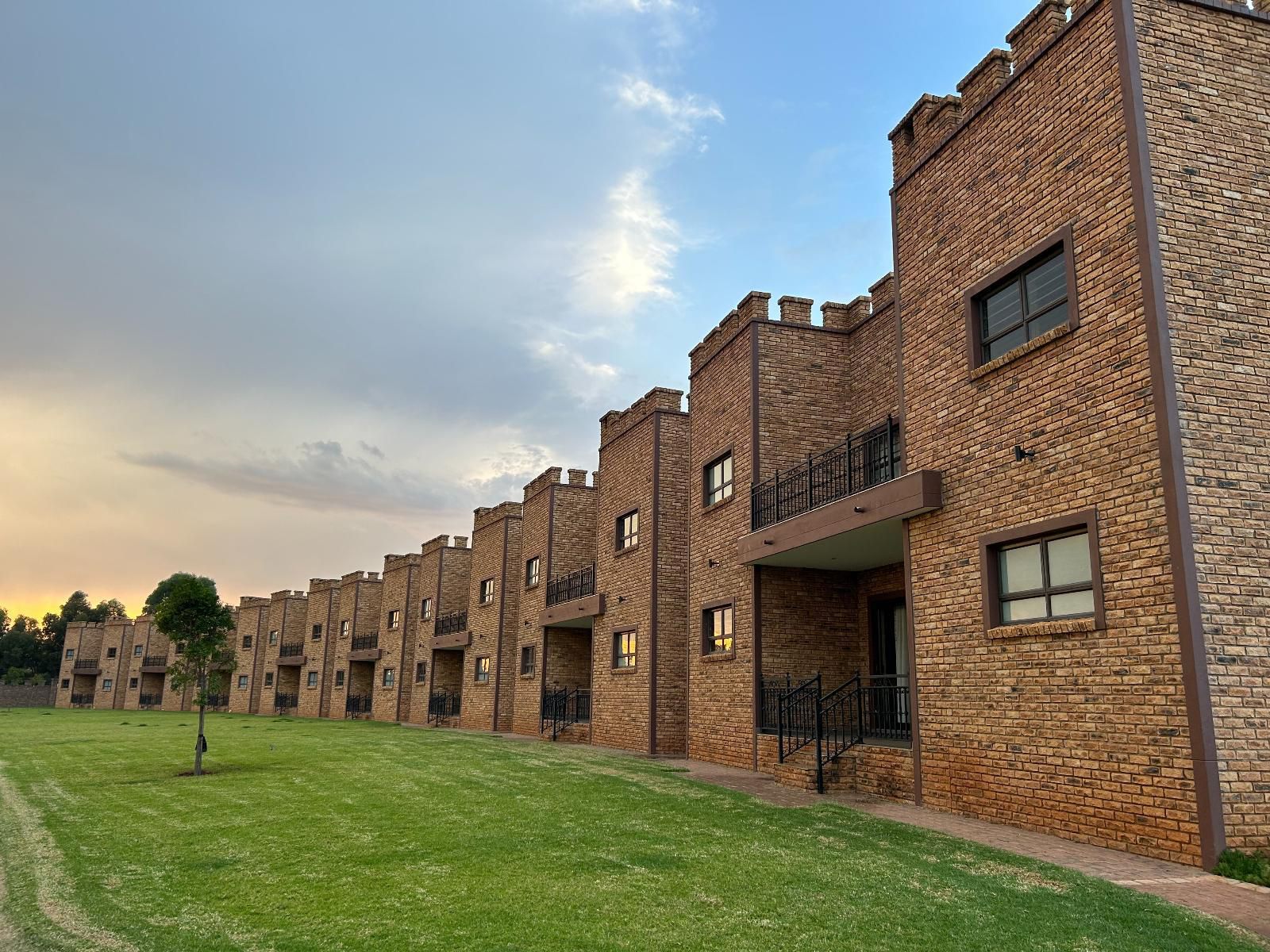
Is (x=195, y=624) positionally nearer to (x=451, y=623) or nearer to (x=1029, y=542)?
(x=1029, y=542)

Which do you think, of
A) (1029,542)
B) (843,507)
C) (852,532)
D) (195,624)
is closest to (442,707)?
(195,624)

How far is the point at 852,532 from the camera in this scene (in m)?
12.6

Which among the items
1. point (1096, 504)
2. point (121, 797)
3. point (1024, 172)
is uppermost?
point (1024, 172)

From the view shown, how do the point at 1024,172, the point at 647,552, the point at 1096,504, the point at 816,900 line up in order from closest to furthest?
1. the point at 816,900
2. the point at 1096,504
3. the point at 1024,172
4. the point at 647,552

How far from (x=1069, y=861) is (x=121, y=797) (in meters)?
11.5

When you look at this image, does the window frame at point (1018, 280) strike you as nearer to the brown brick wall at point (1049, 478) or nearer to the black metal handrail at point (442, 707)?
the brown brick wall at point (1049, 478)

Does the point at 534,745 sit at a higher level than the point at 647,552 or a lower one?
lower

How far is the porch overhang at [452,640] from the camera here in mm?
33812

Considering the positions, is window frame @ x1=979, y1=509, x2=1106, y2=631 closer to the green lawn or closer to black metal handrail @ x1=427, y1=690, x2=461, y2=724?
the green lawn

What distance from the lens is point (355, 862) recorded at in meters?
7.70

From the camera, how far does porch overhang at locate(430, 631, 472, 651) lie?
33812 mm

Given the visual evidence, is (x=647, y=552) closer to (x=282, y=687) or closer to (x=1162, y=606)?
(x=1162, y=606)

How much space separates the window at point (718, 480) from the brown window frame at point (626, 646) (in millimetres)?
4206

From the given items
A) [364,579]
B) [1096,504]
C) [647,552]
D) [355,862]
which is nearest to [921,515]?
[1096,504]
